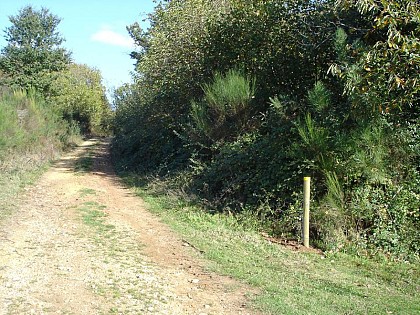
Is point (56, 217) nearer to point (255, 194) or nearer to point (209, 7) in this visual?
point (255, 194)

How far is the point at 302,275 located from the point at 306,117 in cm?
406

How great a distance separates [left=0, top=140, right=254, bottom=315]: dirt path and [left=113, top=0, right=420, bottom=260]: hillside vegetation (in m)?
2.68

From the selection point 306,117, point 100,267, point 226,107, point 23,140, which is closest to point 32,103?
point 23,140

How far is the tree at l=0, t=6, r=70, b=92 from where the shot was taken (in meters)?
31.6

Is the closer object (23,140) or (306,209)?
(306,209)

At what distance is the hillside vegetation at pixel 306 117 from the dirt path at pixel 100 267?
2681 millimetres

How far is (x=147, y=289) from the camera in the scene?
5879mm

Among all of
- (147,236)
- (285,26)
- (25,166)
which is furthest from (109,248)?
(25,166)

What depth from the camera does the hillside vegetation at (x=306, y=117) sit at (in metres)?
8.83

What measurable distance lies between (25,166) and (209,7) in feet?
31.8

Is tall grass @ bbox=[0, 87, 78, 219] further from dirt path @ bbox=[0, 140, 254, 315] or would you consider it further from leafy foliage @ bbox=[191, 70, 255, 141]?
leafy foliage @ bbox=[191, 70, 255, 141]

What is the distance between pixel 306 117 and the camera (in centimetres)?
991

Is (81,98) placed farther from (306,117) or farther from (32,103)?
(306,117)

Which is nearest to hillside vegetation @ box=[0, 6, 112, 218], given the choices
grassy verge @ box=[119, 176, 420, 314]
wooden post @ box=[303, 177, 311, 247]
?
grassy verge @ box=[119, 176, 420, 314]
